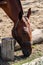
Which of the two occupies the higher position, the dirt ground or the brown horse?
the brown horse

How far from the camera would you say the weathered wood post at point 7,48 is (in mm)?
4995

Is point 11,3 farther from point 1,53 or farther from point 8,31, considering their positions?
point 8,31

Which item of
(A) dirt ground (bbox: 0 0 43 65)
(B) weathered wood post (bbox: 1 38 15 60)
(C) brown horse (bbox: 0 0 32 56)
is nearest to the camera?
(B) weathered wood post (bbox: 1 38 15 60)

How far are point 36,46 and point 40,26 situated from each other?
1.55 m

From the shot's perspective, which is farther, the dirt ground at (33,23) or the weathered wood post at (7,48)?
the dirt ground at (33,23)

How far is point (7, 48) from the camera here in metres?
5.02

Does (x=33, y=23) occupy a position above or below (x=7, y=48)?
below

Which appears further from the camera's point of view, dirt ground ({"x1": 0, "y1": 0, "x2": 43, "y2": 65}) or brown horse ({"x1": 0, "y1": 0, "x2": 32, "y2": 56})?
dirt ground ({"x1": 0, "y1": 0, "x2": 43, "y2": 65})

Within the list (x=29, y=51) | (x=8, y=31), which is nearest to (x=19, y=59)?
(x=29, y=51)

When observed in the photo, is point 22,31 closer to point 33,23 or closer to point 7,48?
point 7,48

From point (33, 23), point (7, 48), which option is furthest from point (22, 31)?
point (33, 23)

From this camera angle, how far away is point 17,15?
530cm

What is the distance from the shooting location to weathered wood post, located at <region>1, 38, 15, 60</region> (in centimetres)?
499

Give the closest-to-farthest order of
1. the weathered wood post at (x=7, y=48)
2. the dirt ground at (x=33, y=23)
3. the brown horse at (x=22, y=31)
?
the weathered wood post at (x=7, y=48) → the brown horse at (x=22, y=31) → the dirt ground at (x=33, y=23)
